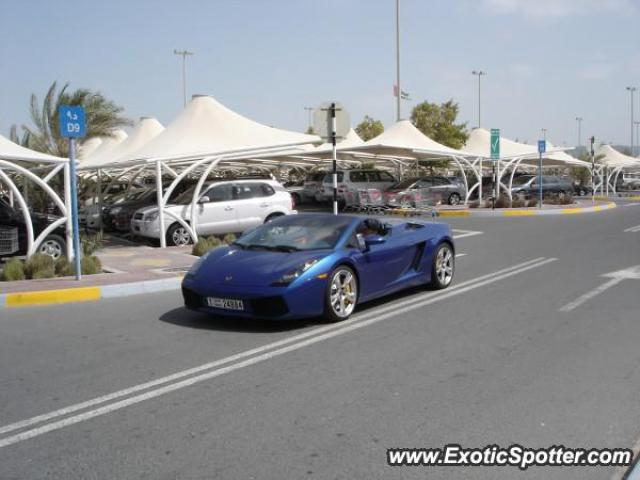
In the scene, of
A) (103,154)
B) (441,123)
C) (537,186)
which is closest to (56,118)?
(103,154)

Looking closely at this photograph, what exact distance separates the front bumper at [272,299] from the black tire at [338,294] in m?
0.07

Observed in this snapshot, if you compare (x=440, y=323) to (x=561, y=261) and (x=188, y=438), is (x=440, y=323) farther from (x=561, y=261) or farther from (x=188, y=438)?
(x=561, y=261)

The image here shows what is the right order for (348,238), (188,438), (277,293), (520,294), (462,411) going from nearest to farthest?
1. (188,438)
2. (462,411)
3. (277,293)
4. (348,238)
5. (520,294)

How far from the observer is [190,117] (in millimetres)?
20781

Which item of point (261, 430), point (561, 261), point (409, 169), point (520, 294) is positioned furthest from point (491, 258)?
point (409, 169)

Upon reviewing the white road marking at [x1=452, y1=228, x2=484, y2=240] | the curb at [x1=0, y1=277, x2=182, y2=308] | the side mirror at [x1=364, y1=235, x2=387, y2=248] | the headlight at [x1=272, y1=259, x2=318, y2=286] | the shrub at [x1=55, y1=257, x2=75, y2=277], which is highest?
the side mirror at [x1=364, y1=235, x2=387, y2=248]

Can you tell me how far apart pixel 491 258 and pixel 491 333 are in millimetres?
6500

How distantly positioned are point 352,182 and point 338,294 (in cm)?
2157

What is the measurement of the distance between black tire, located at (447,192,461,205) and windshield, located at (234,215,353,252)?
23.5 m

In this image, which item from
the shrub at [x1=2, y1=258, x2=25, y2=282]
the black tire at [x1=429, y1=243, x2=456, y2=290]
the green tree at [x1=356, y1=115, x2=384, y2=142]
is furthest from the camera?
the green tree at [x1=356, y1=115, x2=384, y2=142]

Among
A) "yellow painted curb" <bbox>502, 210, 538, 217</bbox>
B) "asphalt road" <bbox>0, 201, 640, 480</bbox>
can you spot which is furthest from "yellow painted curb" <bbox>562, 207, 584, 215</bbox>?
"asphalt road" <bbox>0, 201, 640, 480</bbox>

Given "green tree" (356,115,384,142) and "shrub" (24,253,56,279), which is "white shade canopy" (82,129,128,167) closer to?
Answer: "shrub" (24,253,56,279)

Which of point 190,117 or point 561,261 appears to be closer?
point 561,261

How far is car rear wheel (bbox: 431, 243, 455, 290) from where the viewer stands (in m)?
9.37
